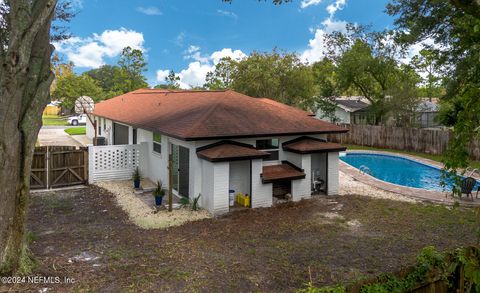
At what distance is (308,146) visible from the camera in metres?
13.2

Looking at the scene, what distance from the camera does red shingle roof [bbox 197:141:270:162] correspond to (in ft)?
35.7

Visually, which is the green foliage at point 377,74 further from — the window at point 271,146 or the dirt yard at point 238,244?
the window at point 271,146

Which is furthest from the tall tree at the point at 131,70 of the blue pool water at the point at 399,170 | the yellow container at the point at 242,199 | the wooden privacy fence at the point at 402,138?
the yellow container at the point at 242,199

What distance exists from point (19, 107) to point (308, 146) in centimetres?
937

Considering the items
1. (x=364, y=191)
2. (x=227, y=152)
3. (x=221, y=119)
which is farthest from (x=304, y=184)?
(x=221, y=119)

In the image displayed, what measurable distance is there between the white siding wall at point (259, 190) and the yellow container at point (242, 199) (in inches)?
7.6

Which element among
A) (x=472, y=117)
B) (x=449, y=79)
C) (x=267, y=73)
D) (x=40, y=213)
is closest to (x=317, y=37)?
(x=267, y=73)

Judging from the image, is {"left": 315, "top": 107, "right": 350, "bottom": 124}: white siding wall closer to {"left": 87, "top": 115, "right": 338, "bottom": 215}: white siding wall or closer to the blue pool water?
the blue pool water

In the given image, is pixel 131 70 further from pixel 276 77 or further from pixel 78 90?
pixel 276 77

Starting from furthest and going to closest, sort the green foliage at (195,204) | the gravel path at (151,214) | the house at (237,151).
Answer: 1. the green foliage at (195,204)
2. the house at (237,151)
3. the gravel path at (151,214)

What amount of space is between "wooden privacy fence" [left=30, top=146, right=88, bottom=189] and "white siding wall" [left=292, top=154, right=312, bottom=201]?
340 inches

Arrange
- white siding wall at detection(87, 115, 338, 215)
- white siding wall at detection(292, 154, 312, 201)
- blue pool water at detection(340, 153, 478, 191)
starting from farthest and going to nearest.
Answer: blue pool water at detection(340, 153, 478, 191) → white siding wall at detection(292, 154, 312, 201) → white siding wall at detection(87, 115, 338, 215)

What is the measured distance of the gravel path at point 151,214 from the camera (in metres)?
10.3

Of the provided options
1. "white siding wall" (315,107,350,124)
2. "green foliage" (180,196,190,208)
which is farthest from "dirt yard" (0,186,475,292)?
"white siding wall" (315,107,350,124)
